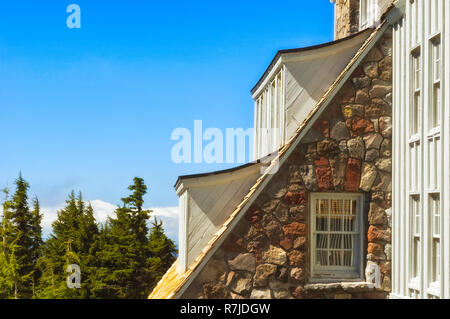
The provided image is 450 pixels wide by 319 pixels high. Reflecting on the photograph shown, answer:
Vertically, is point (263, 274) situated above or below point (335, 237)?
below

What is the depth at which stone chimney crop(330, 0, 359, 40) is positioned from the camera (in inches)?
639

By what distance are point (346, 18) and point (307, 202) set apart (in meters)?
6.67

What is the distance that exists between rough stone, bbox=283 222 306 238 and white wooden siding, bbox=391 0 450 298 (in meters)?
1.73

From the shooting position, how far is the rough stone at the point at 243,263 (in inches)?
461

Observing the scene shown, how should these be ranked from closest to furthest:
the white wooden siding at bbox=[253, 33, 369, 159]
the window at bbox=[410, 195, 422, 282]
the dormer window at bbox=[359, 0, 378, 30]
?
the window at bbox=[410, 195, 422, 282], the white wooden siding at bbox=[253, 33, 369, 159], the dormer window at bbox=[359, 0, 378, 30]

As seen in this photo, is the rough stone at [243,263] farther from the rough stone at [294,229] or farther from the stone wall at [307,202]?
the rough stone at [294,229]

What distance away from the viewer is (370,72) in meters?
12.4

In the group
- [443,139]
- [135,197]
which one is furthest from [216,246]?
[135,197]

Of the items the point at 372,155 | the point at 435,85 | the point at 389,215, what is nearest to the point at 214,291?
the point at 389,215

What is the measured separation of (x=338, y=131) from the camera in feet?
40.0

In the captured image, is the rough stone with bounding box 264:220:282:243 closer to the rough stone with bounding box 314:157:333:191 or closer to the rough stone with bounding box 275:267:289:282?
the rough stone with bounding box 275:267:289:282

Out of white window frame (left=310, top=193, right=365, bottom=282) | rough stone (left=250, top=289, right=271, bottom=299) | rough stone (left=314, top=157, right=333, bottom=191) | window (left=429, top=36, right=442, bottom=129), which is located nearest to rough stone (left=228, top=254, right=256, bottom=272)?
rough stone (left=250, top=289, right=271, bottom=299)

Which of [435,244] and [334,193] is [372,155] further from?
[435,244]
